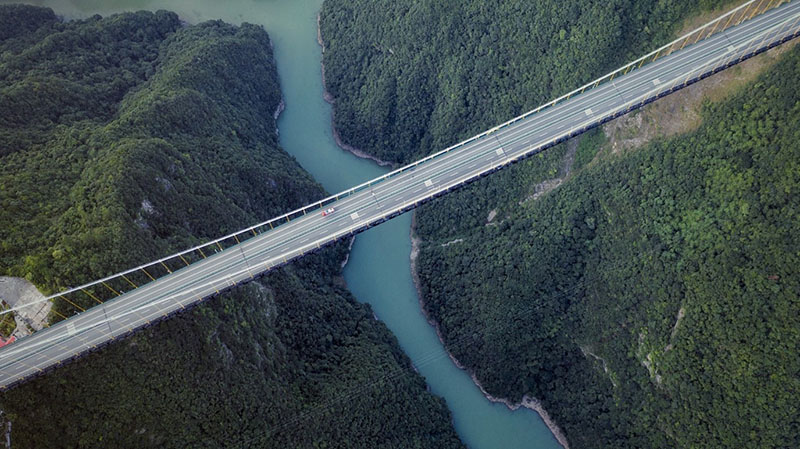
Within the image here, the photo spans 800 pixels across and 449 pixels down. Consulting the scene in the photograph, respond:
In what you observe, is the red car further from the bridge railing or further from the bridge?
the bridge railing

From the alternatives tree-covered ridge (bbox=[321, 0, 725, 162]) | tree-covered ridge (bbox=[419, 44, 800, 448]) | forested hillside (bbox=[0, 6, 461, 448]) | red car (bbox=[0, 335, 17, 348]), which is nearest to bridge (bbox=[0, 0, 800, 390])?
red car (bbox=[0, 335, 17, 348])

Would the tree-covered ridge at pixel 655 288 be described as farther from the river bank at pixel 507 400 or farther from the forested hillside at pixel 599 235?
the river bank at pixel 507 400

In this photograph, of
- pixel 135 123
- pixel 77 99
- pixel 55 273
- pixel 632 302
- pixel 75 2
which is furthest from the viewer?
pixel 75 2

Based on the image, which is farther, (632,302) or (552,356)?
(552,356)

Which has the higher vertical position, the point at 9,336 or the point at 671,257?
the point at 9,336

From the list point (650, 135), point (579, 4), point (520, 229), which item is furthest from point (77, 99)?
point (650, 135)

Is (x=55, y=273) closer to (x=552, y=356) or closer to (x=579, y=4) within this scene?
(x=552, y=356)

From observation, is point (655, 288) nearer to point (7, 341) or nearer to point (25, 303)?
point (25, 303)

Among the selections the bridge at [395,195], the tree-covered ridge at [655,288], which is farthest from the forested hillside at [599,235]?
the bridge at [395,195]
